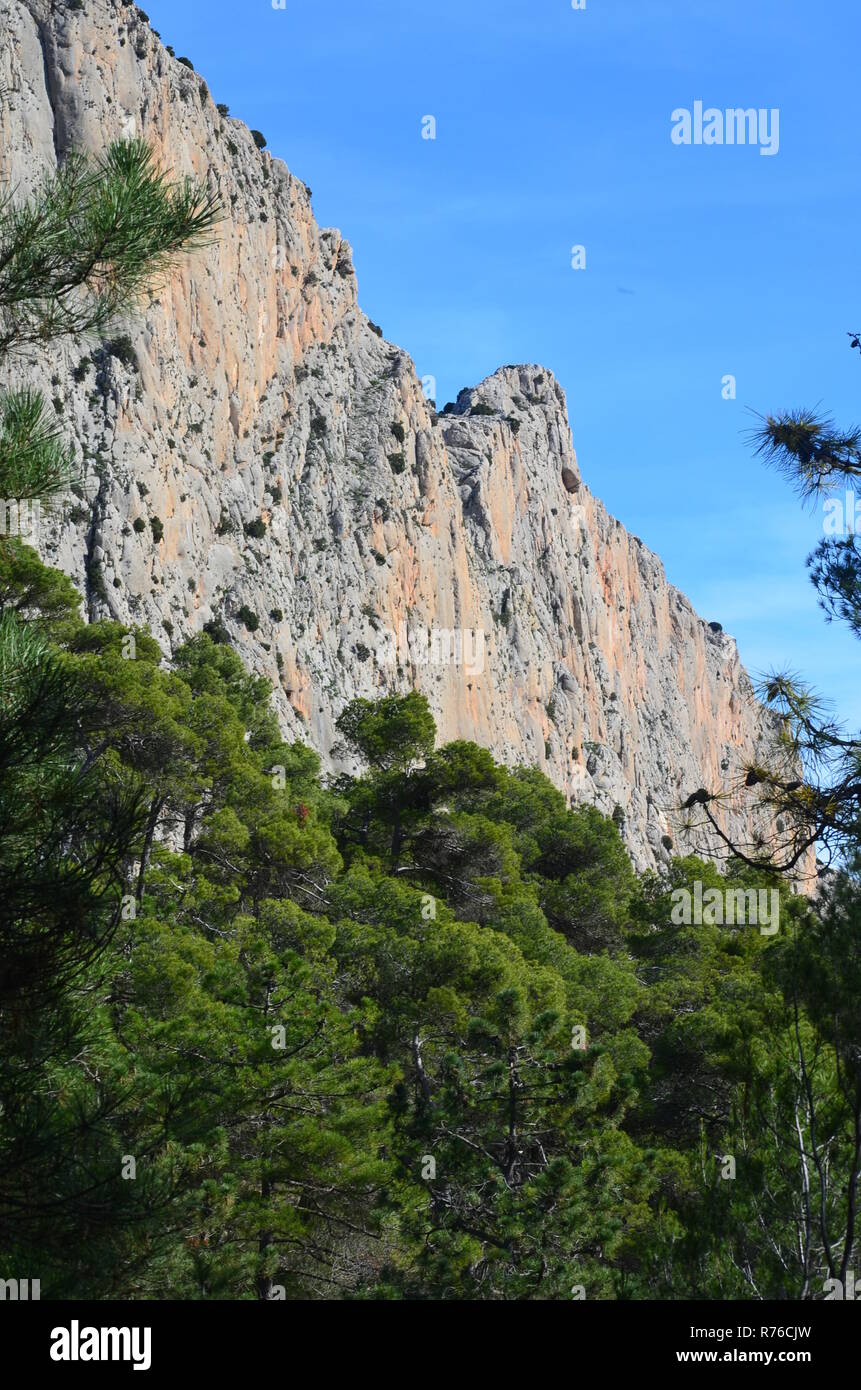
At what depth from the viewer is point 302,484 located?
66.4 m

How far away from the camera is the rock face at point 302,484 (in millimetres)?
52062

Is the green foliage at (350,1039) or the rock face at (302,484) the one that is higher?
the rock face at (302,484)

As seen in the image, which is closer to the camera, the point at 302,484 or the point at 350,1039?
the point at 350,1039

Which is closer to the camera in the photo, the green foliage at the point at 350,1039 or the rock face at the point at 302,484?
the green foliage at the point at 350,1039

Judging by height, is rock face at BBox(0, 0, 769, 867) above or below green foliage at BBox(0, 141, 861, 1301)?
above

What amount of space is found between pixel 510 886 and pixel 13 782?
75.0 ft

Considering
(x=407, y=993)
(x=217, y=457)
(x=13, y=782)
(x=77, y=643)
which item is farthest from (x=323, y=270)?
(x=13, y=782)

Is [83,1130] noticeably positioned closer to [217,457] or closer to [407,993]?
[407,993]

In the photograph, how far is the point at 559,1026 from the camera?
17.2m

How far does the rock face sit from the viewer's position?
5206 centimetres

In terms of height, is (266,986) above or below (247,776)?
below

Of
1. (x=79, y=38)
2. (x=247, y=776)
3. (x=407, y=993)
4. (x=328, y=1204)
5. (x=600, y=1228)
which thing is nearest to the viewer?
(x=600, y=1228)

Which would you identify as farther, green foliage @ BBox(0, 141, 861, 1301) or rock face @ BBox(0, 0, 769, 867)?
rock face @ BBox(0, 0, 769, 867)

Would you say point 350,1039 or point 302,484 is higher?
point 302,484
